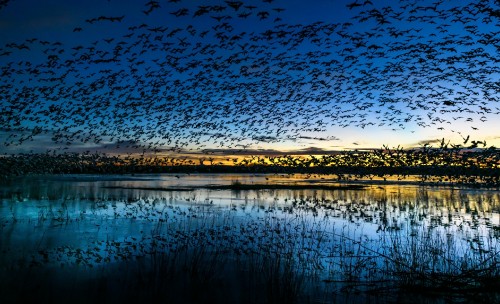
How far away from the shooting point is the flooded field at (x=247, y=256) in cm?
1105

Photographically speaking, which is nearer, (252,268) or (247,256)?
(252,268)

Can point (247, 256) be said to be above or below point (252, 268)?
below

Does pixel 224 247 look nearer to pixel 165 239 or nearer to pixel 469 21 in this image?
pixel 165 239

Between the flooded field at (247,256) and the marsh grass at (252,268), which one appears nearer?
the marsh grass at (252,268)

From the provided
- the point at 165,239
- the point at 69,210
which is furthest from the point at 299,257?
the point at 69,210

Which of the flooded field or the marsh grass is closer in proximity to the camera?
the marsh grass

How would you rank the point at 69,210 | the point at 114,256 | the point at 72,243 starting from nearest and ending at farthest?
the point at 114,256, the point at 72,243, the point at 69,210

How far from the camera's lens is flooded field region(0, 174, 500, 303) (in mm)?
11047

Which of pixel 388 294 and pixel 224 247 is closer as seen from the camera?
pixel 388 294

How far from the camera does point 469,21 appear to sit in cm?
1327

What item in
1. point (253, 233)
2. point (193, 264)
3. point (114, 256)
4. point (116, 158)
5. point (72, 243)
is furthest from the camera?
point (116, 158)

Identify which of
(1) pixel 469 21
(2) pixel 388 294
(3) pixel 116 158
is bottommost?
(2) pixel 388 294

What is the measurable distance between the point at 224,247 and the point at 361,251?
567cm

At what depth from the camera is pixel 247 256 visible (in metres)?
15.2
